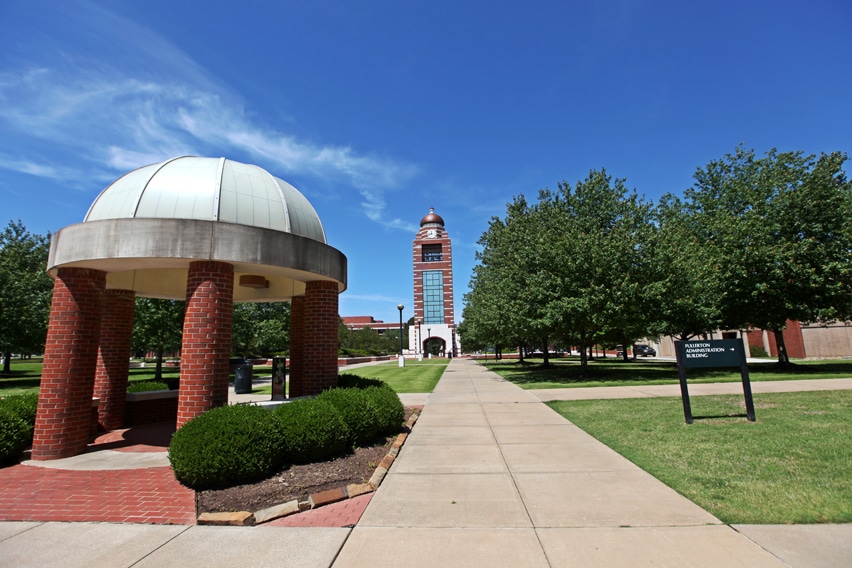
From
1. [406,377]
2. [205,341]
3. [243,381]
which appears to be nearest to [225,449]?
[205,341]

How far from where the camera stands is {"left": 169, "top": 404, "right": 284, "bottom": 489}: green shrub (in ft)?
16.7

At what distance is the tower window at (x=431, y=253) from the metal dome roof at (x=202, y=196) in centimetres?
7216

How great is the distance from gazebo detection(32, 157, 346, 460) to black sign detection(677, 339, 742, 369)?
7264 millimetres

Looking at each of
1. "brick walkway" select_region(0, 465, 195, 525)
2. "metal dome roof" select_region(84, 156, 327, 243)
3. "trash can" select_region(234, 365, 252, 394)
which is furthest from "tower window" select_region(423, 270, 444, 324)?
"brick walkway" select_region(0, 465, 195, 525)

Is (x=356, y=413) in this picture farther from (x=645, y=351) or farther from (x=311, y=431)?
(x=645, y=351)

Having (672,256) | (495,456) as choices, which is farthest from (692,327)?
(495,456)

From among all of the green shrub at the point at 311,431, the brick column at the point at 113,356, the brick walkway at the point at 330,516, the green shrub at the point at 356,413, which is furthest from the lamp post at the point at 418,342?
the brick walkway at the point at 330,516

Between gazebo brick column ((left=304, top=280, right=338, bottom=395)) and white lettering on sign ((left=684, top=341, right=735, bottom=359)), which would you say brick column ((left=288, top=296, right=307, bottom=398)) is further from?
white lettering on sign ((left=684, top=341, right=735, bottom=359))

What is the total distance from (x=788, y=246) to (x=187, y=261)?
24.8m

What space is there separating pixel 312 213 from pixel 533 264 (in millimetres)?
14212

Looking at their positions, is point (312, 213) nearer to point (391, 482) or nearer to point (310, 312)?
point (310, 312)

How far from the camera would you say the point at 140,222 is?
20.9ft

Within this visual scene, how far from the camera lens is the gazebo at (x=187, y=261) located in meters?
6.36

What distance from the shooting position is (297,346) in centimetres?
970
